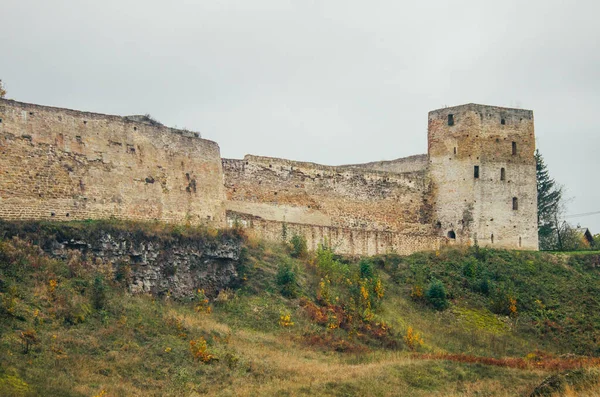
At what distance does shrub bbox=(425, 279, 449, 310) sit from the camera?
3075 centimetres

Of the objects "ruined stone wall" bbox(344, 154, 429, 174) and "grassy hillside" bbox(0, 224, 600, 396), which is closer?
"grassy hillside" bbox(0, 224, 600, 396)

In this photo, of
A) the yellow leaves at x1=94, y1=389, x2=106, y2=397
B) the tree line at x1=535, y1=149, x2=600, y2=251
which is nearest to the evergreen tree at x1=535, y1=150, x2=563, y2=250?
the tree line at x1=535, y1=149, x2=600, y2=251

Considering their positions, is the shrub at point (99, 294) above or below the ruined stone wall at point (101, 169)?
below

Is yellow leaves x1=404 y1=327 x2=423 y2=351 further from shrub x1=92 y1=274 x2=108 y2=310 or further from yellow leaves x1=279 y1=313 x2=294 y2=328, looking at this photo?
shrub x1=92 y1=274 x2=108 y2=310

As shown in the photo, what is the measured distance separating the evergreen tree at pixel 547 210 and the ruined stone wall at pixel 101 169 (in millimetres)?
19604

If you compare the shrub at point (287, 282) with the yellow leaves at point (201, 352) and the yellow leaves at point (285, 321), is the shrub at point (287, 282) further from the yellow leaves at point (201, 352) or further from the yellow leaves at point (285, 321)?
the yellow leaves at point (201, 352)

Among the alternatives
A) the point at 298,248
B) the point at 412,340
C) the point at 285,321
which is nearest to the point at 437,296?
the point at 412,340

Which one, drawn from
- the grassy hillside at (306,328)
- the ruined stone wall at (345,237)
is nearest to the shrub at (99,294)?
the grassy hillside at (306,328)

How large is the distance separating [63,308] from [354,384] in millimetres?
7486

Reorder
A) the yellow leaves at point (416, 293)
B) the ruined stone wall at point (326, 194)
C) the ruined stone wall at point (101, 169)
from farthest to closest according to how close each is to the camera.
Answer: the ruined stone wall at point (326, 194)
the yellow leaves at point (416, 293)
the ruined stone wall at point (101, 169)

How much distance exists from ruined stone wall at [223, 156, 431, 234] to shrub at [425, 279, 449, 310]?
213 inches

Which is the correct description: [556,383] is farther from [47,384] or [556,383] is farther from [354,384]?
[47,384]

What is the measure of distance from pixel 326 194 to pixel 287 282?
7.79 m

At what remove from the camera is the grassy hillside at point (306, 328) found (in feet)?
66.9
